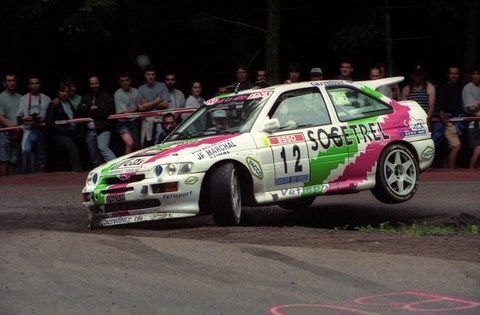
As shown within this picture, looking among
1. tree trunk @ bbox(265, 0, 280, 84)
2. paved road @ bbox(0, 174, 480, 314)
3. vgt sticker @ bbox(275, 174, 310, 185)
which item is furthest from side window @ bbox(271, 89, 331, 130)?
tree trunk @ bbox(265, 0, 280, 84)

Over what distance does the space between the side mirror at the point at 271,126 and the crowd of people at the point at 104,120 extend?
256 inches

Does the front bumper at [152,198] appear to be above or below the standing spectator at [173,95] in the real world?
below

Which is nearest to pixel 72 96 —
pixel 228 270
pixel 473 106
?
pixel 473 106

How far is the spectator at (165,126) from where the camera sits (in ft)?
66.3

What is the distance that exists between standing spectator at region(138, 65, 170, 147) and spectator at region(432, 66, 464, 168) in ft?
14.6

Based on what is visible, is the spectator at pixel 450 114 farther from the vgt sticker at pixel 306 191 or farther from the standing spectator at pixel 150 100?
the vgt sticker at pixel 306 191

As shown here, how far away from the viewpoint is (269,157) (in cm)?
1366

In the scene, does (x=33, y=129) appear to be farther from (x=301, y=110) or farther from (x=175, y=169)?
(x=175, y=169)

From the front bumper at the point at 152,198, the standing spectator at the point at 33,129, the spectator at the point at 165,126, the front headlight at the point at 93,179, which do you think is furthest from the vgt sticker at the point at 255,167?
the standing spectator at the point at 33,129

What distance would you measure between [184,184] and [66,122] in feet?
25.3

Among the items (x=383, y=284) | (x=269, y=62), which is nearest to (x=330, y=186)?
(x=383, y=284)

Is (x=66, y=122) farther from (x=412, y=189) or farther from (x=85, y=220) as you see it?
(x=412, y=189)

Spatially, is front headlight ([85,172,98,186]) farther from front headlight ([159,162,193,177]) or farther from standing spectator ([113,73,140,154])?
standing spectator ([113,73,140,154])

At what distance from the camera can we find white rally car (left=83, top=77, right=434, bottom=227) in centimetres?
1313
